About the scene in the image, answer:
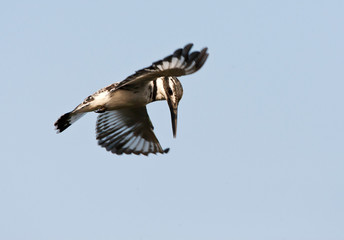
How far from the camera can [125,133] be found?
1061 cm

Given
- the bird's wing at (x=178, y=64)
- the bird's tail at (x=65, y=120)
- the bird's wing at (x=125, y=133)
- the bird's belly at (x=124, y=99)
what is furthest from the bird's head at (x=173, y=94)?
the bird's tail at (x=65, y=120)

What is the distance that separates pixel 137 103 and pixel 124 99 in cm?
24

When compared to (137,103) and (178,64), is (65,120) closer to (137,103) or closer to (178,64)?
(137,103)

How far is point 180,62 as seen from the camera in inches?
293

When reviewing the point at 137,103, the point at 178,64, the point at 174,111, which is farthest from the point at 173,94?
the point at 178,64

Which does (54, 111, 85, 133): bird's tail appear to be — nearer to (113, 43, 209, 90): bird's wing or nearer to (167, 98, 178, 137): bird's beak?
(167, 98, 178, 137): bird's beak

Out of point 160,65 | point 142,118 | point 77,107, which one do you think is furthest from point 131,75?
point 142,118

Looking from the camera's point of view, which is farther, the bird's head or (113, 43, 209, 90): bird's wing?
the bird's head

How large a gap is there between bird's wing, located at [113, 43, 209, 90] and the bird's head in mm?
1066

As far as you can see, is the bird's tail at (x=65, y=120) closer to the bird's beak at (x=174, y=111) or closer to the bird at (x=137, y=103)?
the bird at (x=137, y=103)

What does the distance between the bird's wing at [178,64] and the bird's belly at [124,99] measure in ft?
3.41

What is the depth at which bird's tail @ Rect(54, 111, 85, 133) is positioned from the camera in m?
9.64

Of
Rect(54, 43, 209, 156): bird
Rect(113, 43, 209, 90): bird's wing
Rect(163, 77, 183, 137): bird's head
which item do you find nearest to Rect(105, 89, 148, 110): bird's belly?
Rect(54, 43, 209, 156): bird

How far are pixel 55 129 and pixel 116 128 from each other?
1237 mm
